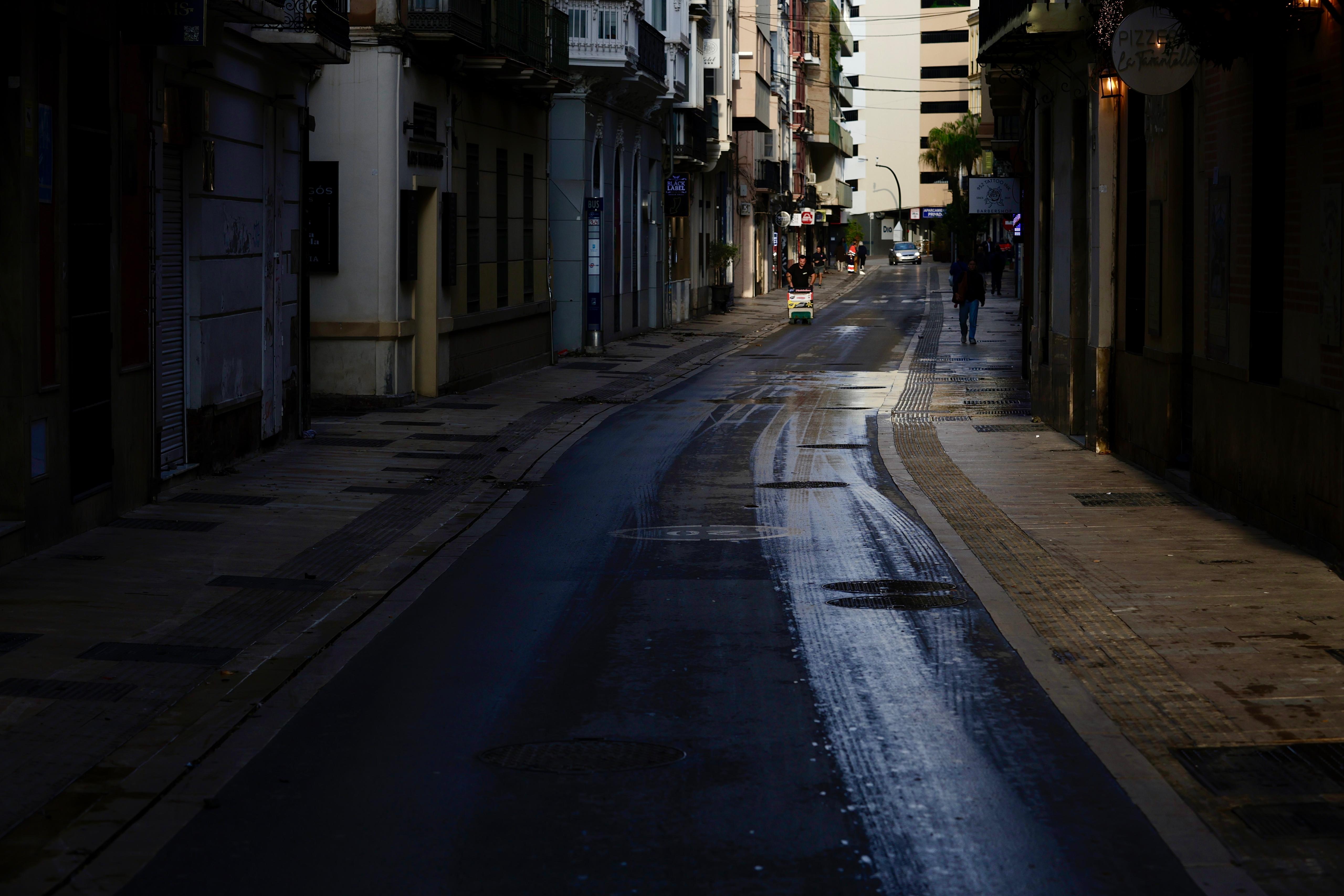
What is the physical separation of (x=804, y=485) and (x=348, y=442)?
564 centimetres

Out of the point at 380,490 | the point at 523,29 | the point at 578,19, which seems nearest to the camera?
the point at 380,490

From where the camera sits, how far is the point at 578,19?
3347cm

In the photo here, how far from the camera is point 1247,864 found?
5.41 meters

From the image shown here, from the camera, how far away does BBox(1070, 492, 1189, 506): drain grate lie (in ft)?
46.0

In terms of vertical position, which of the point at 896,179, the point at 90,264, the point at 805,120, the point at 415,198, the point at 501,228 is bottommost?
the point at 90,264

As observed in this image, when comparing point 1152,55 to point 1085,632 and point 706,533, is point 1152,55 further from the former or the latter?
point 1085,632

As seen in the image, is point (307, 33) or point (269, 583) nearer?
point (269, 583)

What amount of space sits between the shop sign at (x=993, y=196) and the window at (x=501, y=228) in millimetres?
10345

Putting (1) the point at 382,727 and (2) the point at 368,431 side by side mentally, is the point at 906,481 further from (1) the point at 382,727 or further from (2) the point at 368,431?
(1) the point at 382,727

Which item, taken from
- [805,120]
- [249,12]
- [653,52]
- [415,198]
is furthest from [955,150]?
[249,12]

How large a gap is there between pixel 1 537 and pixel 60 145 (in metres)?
2.88

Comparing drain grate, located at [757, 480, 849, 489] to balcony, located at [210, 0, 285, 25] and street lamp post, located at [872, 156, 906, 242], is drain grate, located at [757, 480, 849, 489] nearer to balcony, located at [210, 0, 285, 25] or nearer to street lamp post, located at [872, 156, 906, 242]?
balcony, located at [210, 0, 285, 25]

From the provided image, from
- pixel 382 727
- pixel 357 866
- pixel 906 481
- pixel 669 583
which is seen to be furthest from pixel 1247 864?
pixel 906 481

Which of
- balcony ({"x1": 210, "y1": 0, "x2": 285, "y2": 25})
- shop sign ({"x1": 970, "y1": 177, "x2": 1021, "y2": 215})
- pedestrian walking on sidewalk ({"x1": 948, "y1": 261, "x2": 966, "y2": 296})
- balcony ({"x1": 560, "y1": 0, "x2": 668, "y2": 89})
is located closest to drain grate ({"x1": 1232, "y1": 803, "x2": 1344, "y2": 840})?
balcony ({"x1": 210, "y1": 0, "x2": 285, "y2": 25})
